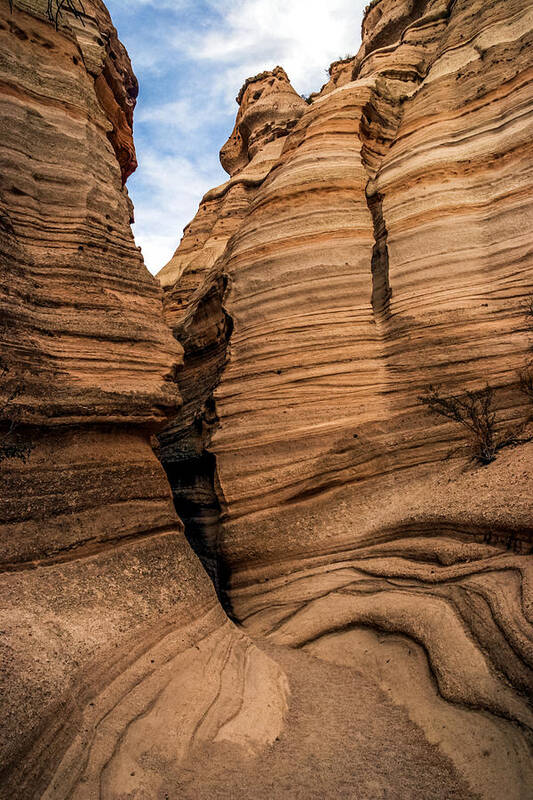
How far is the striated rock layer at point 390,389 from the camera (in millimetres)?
4805

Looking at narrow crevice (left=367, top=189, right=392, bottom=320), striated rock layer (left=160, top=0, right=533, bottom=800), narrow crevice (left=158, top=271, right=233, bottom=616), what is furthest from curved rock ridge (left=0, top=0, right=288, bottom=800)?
narrow crevice (left=367, top=189, right=392, bottom=320)

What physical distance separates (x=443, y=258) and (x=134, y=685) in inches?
303

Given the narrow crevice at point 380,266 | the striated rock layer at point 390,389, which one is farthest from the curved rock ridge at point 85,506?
the narrow crevice at point 380,266

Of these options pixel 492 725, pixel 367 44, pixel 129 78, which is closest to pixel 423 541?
pixel 492 725

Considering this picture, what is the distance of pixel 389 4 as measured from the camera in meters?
18.0

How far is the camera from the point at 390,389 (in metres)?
8.55

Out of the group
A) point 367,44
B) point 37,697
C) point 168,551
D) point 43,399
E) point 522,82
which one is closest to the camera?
point 37,697

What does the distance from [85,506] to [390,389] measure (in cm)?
508

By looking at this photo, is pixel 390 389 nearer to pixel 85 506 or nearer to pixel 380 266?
pixel 380 266

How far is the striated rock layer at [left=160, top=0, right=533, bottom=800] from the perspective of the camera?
15.8ft

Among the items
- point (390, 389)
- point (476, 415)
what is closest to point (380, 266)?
point (390, 389)

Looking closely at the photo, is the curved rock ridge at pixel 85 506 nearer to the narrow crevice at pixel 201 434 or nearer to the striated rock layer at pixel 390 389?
the striated rock layer at pixel 390 389

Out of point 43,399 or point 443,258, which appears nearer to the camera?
point 43,399

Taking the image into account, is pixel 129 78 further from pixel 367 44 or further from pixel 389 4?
pixel 389 4
